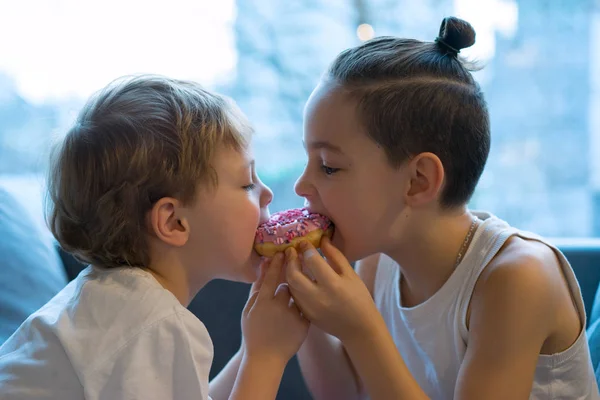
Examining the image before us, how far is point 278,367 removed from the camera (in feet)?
4.20

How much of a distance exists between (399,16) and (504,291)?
4.87 feet

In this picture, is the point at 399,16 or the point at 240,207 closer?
the point at 240,207

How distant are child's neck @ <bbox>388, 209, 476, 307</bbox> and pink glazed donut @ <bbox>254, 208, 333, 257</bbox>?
193mm

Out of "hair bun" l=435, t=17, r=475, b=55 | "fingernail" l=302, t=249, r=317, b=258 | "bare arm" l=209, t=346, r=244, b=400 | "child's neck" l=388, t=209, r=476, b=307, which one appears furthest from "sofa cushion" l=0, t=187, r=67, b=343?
"hair bun" l=435, t=17, r=475, b=55

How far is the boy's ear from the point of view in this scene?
4.01 feet

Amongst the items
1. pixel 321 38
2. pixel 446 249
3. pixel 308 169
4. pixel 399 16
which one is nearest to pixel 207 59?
pixel 321 38

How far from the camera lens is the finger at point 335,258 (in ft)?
4.28

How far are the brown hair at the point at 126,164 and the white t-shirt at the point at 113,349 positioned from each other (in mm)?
93

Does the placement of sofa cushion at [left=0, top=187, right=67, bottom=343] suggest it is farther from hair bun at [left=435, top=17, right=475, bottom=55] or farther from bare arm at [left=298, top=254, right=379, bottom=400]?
hair bun at [left=435, top=17, right=475, bottom=55]

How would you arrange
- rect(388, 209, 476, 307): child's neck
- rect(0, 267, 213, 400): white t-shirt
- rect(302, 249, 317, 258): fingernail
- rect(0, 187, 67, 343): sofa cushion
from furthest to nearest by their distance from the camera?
rect(0, 187, 67, 343): sofa cushion → rect(388, 209, 476, 307): child's neck → rect(302, 249, 317, 258): fingernail → rect(0, 267, 213, 400): white t-shirt

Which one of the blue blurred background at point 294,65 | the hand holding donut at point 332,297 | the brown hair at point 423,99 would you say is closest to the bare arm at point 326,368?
the hand holding donut at point 332,297

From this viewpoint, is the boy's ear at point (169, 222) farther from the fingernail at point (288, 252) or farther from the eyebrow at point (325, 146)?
the eyebrow at point (325, 146)

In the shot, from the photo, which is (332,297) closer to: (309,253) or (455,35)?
(309,253)

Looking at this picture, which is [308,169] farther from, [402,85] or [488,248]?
[488,248]
